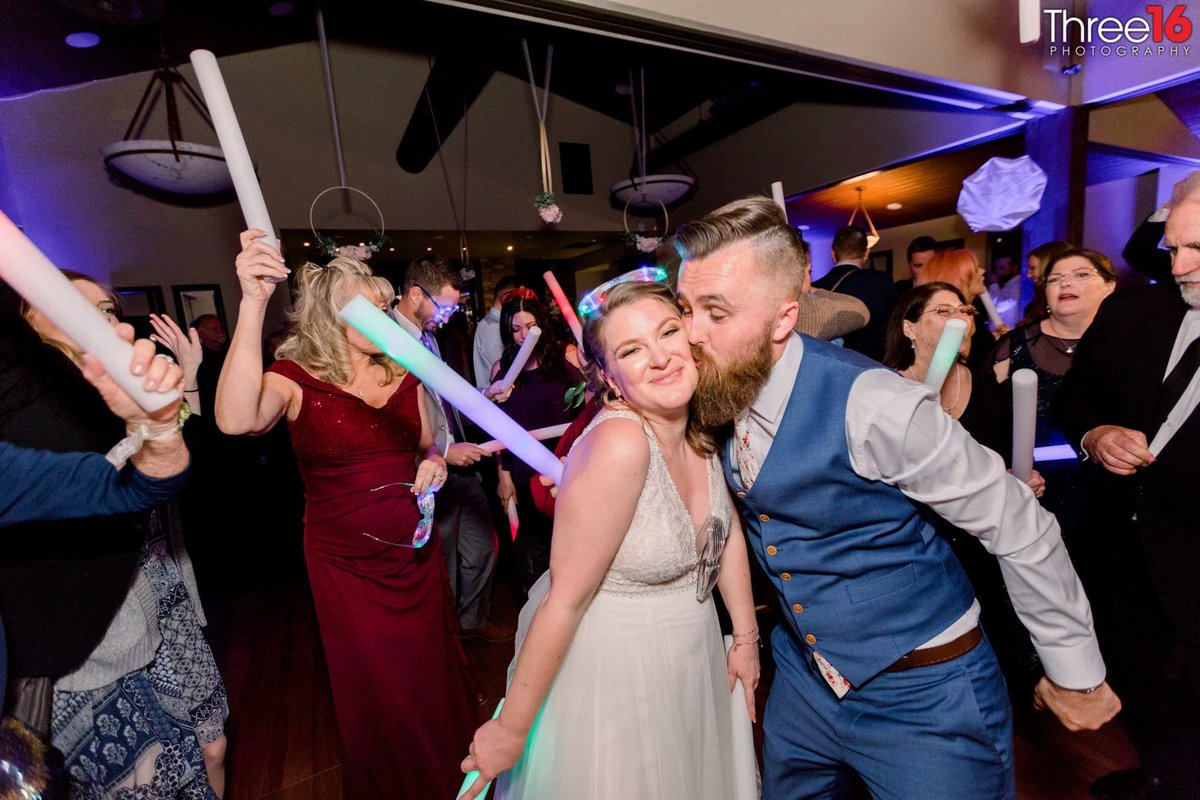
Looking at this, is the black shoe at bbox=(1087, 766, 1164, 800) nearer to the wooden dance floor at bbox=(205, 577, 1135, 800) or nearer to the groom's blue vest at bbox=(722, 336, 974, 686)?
the wooden dance floor at bbox=(205, 577, 1135, 800)

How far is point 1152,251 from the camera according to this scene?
202 centimetres

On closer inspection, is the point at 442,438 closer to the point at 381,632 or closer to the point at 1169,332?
the point at 381,632

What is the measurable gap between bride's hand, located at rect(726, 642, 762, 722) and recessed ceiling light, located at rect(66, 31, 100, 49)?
5300 millimetres

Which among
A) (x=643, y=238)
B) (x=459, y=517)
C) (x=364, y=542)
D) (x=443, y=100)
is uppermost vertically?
(x=443, y=100)

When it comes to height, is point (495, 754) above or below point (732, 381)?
below

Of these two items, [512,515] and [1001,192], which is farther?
[1001,192]

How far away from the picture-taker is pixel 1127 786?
196cm

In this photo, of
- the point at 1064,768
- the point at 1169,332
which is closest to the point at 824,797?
the point at 1064,768

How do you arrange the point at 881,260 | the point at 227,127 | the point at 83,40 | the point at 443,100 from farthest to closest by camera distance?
the point at 881,260 → the point at 443,100 → the point at 83,40 → the point at 227,127

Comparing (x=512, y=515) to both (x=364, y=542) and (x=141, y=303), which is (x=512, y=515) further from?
(x=141, y=303)

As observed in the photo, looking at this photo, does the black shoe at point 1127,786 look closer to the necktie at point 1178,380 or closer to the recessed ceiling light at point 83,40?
the necktie at point 1178,380

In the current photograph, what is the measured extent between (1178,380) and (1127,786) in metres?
1.46

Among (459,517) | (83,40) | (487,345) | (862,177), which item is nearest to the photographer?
(459,517)

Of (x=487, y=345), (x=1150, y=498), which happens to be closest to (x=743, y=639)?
(x=1150, y=498)
